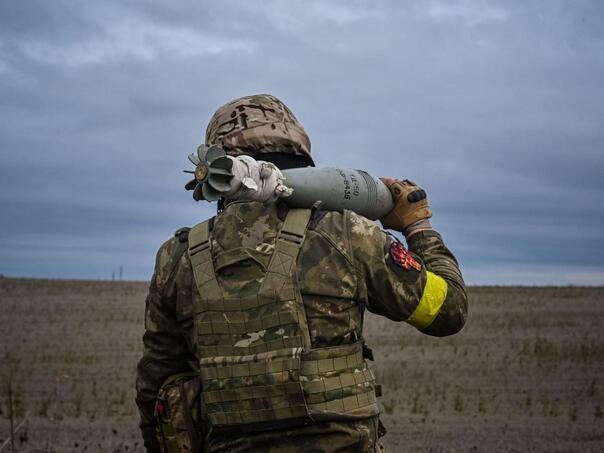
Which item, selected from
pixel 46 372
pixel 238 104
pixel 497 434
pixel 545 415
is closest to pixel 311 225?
pixel 238 104

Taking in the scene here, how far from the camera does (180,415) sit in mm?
3262

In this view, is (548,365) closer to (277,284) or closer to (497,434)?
(497,434)

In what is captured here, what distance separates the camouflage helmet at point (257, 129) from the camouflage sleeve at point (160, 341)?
487 millimetres

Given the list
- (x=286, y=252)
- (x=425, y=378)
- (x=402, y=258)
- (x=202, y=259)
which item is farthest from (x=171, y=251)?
(x=425, y=378)

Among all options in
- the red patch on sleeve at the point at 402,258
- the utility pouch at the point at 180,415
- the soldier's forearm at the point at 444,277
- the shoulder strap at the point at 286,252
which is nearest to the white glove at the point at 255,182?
the shoulder strap at the point at 286,252

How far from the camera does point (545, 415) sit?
35.7 feet

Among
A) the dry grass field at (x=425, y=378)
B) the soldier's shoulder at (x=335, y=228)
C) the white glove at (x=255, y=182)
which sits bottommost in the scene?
the dry grass field at (x=425, y=378)

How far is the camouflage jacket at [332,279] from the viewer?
2.90 meters

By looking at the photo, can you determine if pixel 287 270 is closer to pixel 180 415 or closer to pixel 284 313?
pixel 284 313

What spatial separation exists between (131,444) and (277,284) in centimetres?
662

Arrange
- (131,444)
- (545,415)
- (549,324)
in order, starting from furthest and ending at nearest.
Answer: (549,324) < (545,415) < (131,444)

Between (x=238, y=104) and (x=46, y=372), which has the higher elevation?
(x=238, y=104)

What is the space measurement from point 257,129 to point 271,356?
980 millimetres

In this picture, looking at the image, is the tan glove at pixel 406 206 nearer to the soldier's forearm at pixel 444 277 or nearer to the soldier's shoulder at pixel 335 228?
the soldier's forearm at pixel 444 277
